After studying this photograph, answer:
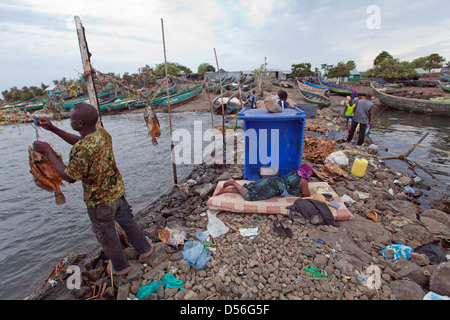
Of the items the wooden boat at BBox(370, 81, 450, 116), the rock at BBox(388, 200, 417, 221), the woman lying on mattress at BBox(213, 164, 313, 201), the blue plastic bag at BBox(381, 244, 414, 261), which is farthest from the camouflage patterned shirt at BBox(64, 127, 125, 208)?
the wooden boat at BBox(370, 81, 450, 116)

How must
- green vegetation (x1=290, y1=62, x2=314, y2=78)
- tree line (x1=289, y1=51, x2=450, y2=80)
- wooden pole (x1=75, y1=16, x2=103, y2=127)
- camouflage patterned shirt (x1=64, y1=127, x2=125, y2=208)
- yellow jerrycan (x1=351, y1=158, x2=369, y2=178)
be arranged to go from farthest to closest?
green vegetation (x1=290, y1=62, x2=314, y2=78) → tree line (x1=289, y1=51, x2=450, y2=80) → yellow jerrycan (x1=351, y1=158, x2=369, y2=178) → wooden pole (x1=75, y1=16, x2=103, y2=127) → camouflage patterned shirt (x1=64, y1=127, x2=125, y2=208)

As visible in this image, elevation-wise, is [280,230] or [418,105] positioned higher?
[418,105]

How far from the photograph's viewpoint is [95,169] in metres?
2.06

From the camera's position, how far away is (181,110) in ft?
74.0

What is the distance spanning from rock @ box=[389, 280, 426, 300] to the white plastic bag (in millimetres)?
2075

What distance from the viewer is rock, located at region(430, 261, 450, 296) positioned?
2.23 meters

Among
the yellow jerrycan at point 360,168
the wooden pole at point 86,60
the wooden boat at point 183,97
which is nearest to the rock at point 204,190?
the wooden pole at point 86,60

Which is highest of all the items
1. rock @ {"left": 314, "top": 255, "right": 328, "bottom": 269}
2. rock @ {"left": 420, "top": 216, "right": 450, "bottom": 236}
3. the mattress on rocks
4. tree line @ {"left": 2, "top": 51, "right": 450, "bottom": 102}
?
tree line @ {"left": 2, "top": 51, "right": 450, "bottom": 102}

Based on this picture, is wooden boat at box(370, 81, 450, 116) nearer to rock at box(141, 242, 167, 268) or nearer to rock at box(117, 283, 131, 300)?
rock at box(141, 242, 167, 268)

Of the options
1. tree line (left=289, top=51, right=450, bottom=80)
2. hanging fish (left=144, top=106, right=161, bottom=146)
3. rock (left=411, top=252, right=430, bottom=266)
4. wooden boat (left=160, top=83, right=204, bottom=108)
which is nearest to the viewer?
rock (left=411, top=252, right=430, bottom=266)

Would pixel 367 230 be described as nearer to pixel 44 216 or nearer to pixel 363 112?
pixel 363 112

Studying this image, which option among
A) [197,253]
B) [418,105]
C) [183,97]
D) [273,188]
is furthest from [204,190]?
[183,97]

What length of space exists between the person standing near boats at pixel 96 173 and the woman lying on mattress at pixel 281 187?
201 centimetres

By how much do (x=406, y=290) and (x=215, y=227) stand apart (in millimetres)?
2351
